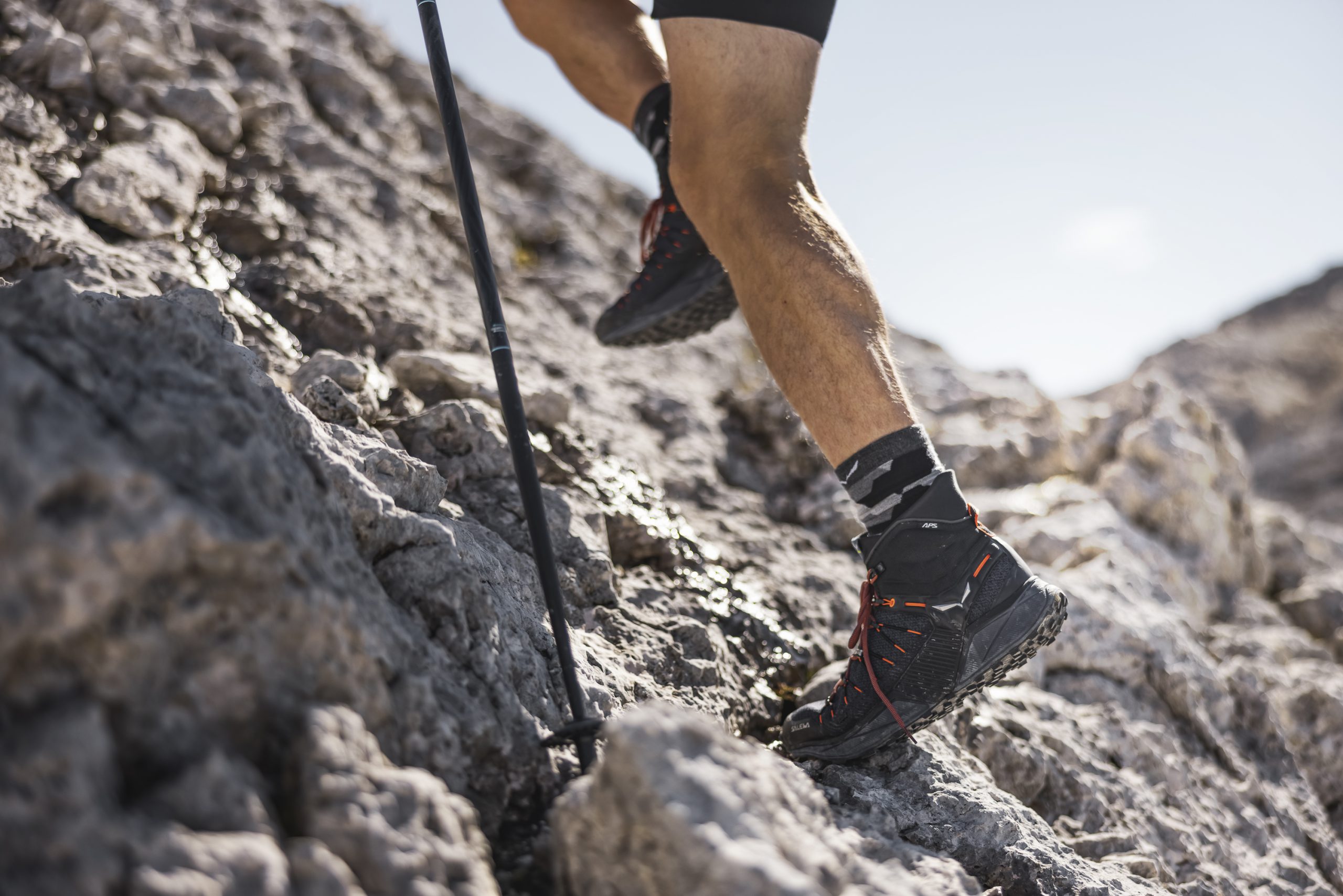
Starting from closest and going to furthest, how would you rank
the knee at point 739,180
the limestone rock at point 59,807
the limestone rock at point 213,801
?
the limestone rock at point 59,807, the limestone rock at point 213,801, the knee at point 739,180

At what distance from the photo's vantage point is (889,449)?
1707mm

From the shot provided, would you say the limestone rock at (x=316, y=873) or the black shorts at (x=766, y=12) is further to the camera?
the black shorts at (x=766, y=12)

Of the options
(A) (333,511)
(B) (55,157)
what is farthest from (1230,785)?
(B) (55,157)

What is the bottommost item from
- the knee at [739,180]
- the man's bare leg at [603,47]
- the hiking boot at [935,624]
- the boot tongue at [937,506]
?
the hiking boot at [935,624]

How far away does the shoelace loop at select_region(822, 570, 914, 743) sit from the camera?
1.74 metres

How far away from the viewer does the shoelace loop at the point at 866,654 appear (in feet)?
5.71

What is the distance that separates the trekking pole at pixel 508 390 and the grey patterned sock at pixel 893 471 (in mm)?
677

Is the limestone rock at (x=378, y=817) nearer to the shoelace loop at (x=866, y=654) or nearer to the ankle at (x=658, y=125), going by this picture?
the shoelace loop at (x=866, y=654)

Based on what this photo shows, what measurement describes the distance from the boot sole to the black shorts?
140 cm

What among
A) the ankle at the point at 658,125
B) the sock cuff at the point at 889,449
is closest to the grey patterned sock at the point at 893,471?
the sock cuff at the point at 889,449

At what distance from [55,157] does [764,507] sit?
2.84 meters

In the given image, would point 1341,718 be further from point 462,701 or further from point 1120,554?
point 462,701

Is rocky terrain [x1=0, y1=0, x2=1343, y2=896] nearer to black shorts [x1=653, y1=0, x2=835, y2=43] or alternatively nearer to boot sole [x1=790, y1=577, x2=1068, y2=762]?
boot sole [x1=790, y1=577, x2=1068, y2=762]

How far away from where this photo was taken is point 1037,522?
162 inches
